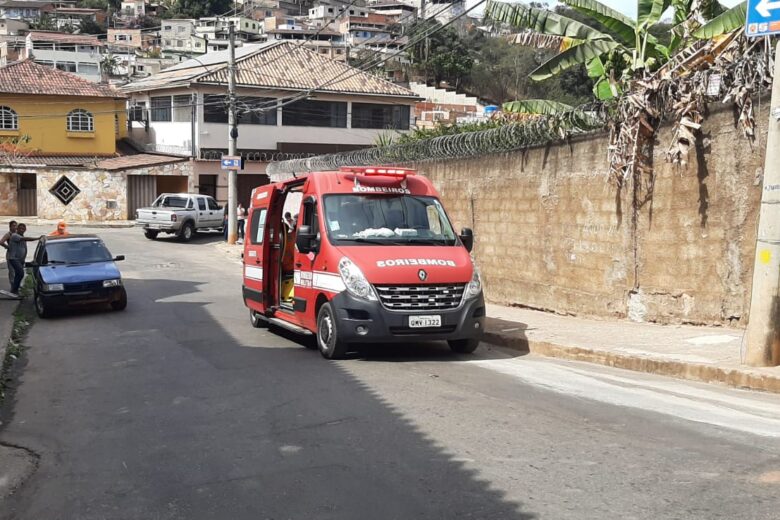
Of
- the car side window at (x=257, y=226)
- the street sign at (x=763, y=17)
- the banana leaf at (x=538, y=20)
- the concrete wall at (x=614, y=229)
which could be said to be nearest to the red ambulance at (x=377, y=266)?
the car side window at (x=257, y=226)

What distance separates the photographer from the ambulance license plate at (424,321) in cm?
1032

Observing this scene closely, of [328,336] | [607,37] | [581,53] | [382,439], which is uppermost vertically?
[607,37]

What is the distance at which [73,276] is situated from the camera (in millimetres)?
16812

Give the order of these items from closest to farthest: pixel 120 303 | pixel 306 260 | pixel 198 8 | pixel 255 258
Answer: pixel 306 260, pixel 255 258, pixel 120 303, pixel 198 8

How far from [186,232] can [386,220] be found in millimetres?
26270

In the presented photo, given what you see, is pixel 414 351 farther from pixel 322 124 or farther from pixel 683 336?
pixel 322 124

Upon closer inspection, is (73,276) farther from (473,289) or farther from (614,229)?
(614,229)

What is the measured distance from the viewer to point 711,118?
1112 cm

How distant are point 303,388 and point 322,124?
42.6 meters

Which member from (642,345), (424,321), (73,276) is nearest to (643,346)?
(642,345)

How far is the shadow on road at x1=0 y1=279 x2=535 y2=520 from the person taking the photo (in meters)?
5.39

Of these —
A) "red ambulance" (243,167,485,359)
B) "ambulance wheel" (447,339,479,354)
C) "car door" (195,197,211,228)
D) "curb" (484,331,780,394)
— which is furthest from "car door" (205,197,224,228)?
"ambulance wheel" (447,339,479,354)

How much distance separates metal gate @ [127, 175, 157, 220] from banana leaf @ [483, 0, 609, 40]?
3242 centimetres

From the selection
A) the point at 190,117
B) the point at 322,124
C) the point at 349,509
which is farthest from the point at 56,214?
the point at 349,509
